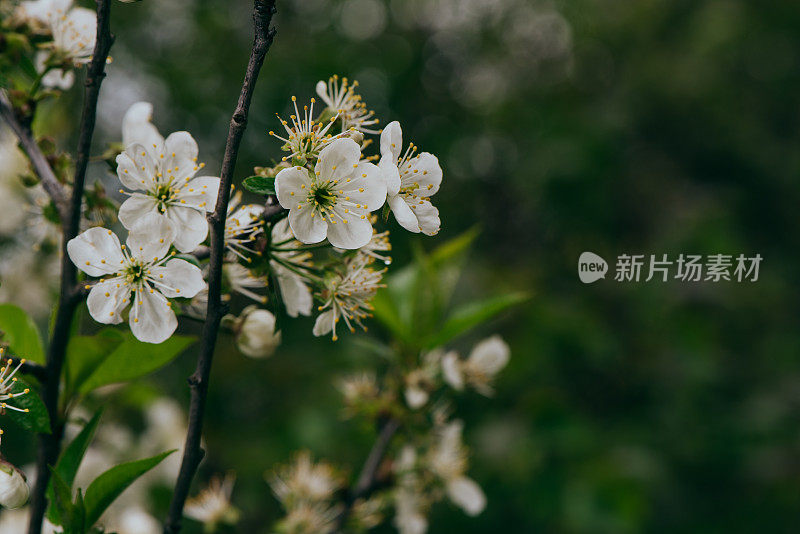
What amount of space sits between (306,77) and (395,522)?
8.44 feet

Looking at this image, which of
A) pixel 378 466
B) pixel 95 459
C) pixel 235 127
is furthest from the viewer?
pixel 95 459

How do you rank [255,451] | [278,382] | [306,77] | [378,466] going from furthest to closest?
[306,77]
[278,382]
[255,451]
[378,466]

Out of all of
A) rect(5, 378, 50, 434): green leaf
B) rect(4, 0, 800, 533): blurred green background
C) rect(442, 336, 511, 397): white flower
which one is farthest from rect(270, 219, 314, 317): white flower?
rect(4, 0, 800, 533): blurred green background

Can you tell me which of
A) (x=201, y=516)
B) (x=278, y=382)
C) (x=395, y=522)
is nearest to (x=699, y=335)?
(x=278, y=382)

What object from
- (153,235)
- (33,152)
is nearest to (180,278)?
(153,235)

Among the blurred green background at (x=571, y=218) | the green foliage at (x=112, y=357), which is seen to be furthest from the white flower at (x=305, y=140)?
the blurred green background at (x=571, y=218)

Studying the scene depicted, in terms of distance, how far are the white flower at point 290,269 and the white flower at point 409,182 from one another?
111 millimetres

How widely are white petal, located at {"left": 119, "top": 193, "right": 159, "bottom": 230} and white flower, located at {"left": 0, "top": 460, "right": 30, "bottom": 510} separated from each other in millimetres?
218

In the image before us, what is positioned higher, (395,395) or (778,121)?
(778,121)

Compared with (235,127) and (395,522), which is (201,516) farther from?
(235,127)

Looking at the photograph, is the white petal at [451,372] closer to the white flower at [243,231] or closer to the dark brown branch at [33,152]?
the white flower at [243,231]

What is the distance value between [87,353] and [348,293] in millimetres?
271

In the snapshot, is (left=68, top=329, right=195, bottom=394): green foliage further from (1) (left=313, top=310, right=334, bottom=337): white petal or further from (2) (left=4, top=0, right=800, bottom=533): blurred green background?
(2) (left=4, top=0, right=800, bottom=533): blurred green background

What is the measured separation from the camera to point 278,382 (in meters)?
2.51
